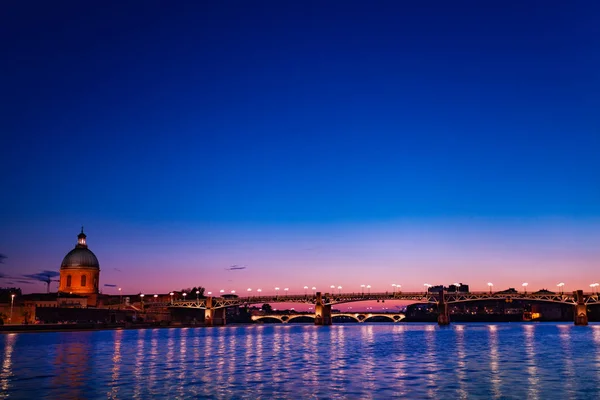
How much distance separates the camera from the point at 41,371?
46.2 metres

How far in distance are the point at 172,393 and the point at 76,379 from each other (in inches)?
398

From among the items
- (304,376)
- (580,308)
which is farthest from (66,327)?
(580,308)

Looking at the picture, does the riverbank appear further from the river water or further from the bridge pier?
the bridge pier

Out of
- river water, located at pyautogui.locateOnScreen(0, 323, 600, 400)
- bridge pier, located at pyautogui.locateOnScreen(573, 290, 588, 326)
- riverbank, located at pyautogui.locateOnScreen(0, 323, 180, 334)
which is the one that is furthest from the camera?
bridge pier, located at pyautogui.locateOnScreen(573, 290, 588, 326)

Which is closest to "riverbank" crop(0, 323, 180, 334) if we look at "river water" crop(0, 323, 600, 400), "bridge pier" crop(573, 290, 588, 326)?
"river water" crop(0, 323, 600, 400)

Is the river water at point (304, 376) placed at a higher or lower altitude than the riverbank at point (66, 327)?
lower

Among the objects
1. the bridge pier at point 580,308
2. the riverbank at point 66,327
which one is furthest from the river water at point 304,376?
the bridge pier at point 580,308

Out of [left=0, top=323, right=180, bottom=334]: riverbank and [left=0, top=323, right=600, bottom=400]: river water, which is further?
[left=0, top=323, right=180, bottom=334]: riverbank

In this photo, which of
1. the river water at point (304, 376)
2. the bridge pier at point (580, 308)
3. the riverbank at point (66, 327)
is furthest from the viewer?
the bridge pier at point (580, 308)

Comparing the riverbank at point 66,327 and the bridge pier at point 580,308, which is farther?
the bridge pier at point 580,308

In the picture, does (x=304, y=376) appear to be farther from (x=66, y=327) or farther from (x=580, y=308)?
(x=580, y=308)

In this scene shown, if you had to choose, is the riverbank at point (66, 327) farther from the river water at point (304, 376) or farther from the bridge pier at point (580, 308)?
the bridge pier at point (580, 308)

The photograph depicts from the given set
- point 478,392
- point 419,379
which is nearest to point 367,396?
point 478,392

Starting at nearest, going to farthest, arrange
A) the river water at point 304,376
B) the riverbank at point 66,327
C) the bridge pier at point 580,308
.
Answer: the river water at point 304,376, the riverbank at point 66,327, the bridge pier at point 580,308
